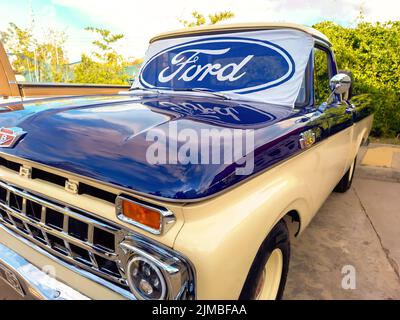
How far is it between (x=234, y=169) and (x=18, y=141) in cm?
110

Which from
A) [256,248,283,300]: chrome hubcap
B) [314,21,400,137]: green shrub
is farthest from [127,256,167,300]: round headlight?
[314,21,400,137]: green shrub

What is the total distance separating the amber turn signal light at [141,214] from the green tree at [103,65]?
10.1 m

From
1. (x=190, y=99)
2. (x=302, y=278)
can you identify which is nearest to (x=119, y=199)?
(x=190, y=99)

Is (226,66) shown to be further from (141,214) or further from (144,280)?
(144,280)

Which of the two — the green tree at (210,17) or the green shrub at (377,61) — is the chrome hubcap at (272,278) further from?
the green tree at (210,17)

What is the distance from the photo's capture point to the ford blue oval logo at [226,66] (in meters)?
2.44

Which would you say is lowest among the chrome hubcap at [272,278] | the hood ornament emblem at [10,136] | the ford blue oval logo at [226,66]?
the chrome hubcap at [272,278]

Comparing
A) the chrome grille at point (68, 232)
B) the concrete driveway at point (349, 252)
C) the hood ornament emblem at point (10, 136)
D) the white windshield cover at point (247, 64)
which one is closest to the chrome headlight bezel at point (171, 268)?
the chrome grille at point (68, 232)

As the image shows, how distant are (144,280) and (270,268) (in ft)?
2.99

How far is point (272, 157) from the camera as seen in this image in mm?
1539

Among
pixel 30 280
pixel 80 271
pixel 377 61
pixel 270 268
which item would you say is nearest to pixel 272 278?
pixel 270 268

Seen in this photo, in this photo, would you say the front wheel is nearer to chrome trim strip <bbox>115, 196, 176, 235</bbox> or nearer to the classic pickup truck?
the classic pickup truck

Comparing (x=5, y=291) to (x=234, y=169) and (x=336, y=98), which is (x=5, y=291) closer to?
(x=234, y=169)
